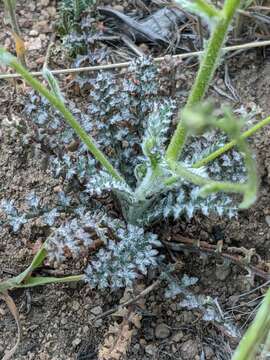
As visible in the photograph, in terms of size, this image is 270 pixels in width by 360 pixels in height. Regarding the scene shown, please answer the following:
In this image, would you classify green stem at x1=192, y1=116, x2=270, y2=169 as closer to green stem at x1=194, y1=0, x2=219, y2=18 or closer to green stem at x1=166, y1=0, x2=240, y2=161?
green stem at x1=166, y1=0, x2=240, y2=161

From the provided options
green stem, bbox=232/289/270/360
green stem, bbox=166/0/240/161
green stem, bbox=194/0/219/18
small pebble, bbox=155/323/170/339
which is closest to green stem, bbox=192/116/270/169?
green stem, bbox=166/0/240/161

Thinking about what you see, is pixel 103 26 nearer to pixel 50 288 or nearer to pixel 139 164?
pixel 139 164

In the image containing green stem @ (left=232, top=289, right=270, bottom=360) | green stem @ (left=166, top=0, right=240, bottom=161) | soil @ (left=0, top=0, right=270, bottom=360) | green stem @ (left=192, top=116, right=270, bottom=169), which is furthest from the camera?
soil @ (left=0, top=0, right=270, bottom=360)

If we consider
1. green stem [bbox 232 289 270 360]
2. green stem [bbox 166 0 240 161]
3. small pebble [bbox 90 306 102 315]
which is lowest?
small pebble [bbox 90 306 102 315]

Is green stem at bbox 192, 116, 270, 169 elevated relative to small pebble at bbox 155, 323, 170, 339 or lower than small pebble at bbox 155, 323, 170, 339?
elevated

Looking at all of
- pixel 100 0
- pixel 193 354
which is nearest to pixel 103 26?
pixel 100 0

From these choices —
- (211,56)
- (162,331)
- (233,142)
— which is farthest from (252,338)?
(162,331)

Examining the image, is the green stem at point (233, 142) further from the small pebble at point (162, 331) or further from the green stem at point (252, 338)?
the small pebble at point (162, 331)

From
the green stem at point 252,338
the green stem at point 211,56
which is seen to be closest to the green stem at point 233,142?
the green stem at point 211,56

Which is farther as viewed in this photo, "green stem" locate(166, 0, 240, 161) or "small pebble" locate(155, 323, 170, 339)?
"small pebble" locate(155, 323, 170, 339)
